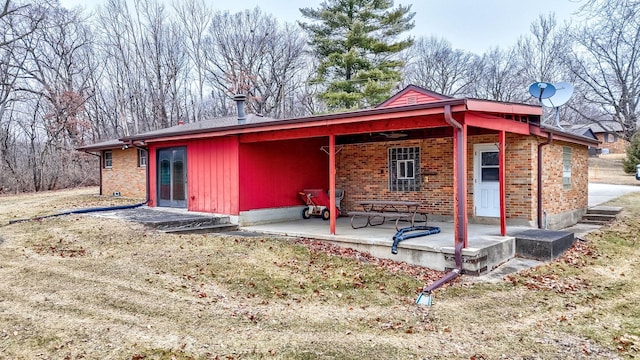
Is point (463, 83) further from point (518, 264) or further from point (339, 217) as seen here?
point (518, 264)

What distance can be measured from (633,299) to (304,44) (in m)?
27.3

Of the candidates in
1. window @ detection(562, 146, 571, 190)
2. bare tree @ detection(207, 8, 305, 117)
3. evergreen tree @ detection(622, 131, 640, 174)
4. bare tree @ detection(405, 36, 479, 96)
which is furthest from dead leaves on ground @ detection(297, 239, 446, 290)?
bare tree @ detection(405, 36, 479, 96)

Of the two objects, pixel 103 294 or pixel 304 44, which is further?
pixel 304 44

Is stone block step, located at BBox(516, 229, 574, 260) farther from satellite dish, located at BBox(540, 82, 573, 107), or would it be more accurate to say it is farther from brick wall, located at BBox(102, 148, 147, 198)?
brick wall, located at BBox(102, 148, 147, 198)

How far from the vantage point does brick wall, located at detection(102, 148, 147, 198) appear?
15.8m

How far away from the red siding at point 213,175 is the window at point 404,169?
397 cm

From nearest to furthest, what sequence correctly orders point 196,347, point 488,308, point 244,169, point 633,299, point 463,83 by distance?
point 196,347 < point 488,308 < point 633,299 < point 244,169 < point 463,83

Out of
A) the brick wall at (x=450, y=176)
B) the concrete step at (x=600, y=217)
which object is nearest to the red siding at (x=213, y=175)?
the brick wall at (x=450, y=176)

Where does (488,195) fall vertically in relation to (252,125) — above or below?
below

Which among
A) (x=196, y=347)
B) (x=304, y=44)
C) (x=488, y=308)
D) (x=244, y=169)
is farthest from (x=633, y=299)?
(x=304, y=44)

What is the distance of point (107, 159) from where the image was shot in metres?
17.5

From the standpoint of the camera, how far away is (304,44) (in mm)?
29781

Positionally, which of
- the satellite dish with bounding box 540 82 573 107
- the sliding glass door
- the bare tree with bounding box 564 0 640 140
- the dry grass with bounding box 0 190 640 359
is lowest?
the dry grass with bounding box 0 190 640 359

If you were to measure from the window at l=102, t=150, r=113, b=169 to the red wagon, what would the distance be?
10.5m
